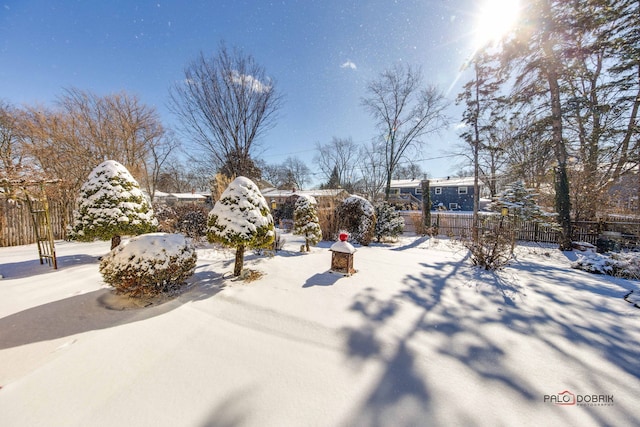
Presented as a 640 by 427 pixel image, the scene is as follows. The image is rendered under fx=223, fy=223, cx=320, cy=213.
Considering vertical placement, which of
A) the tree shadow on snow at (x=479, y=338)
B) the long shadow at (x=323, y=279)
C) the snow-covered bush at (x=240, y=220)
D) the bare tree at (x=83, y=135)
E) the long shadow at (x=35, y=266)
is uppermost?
the bare tree at (x=83, y=135)

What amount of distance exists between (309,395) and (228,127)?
839 cm

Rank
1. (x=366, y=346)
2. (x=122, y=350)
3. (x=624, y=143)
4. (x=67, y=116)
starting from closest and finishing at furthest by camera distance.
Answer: (x=122, y=350)
(x=366, y=346)
(x=624, y=143)
(x=67, y=116)

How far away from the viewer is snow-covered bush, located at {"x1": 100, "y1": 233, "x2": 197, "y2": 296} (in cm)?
320

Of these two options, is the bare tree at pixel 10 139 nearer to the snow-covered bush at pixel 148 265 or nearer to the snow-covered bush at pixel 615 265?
the snow-covered bush at pixel 148 265

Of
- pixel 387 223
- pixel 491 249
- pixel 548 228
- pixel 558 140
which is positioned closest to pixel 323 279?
pixel 491 249

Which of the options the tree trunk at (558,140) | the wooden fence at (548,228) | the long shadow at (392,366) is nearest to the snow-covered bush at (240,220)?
the long shadow at (392,366)

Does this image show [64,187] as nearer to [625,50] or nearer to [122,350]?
[122,350]

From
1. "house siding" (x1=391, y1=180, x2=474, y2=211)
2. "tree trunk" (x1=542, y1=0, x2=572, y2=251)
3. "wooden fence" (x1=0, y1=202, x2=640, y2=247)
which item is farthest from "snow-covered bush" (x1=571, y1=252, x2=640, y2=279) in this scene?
"house siding" (x1=391, y1=180, x2=474, y2=211)

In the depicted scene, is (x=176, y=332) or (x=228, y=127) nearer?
(x=176, y=332)

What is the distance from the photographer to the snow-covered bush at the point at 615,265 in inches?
192

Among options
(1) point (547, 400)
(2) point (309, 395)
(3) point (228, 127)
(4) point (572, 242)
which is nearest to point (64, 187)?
(3) point (228, 127)

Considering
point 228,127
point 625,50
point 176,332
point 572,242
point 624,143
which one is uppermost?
point 625,50

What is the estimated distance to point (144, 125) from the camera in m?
13.4

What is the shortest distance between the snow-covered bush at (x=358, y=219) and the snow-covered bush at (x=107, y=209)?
21.3 feet
